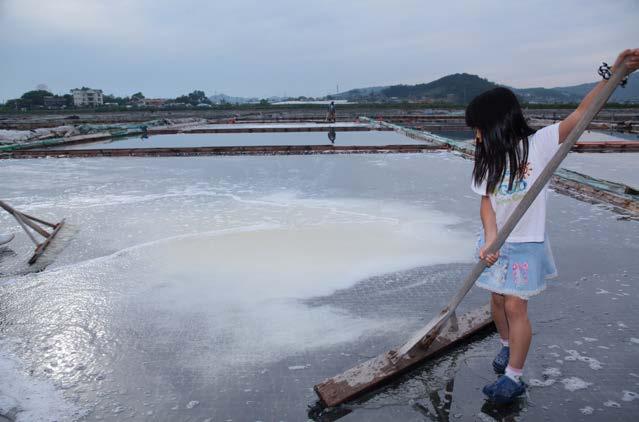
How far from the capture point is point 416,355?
188cm

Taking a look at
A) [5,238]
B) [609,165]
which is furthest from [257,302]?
[609,165]

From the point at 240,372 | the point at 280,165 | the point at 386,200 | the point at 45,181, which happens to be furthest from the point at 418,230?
the point at 45,181

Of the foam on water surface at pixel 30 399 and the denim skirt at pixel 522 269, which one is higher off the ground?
the denim skirt at pixel 522 269

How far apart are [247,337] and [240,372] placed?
311 millimetres

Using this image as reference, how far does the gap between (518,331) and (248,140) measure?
39.6 feet

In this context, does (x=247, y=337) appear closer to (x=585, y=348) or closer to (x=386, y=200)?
(x=585, y=348)

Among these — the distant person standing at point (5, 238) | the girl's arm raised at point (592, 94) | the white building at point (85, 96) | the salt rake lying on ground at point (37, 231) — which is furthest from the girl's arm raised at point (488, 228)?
the white building at point (85, 96)

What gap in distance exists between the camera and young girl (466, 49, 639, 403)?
1.60 m

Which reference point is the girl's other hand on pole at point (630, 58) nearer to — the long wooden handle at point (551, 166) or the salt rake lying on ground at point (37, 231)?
the long wooden handle at point (551, 166)

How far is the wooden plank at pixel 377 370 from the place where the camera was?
1662 mm

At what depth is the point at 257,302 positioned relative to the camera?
8.60 feet

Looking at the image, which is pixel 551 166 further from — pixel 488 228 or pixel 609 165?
pixel 609 165

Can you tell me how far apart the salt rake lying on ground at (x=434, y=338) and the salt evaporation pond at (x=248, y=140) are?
962 cm

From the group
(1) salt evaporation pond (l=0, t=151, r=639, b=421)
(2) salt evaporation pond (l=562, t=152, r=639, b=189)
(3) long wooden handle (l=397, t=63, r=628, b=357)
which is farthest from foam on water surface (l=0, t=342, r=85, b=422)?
(2) salt evaporation pond (l=562, t=152, r=639, b=189)
